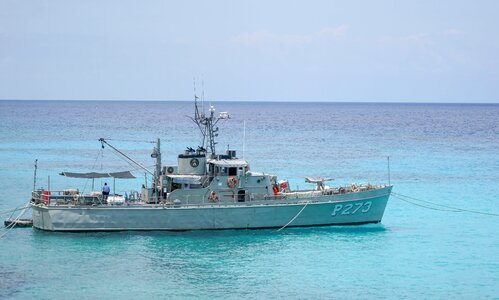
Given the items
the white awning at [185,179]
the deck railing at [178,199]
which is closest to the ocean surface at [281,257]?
the deck railing at [178,199]

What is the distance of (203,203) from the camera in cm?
4812

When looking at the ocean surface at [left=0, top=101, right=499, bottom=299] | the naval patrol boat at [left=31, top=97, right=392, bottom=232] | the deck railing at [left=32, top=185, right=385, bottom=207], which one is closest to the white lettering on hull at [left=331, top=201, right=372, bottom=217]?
the naval patrol boat at [left=31, top=97, right=392, bottom=232]

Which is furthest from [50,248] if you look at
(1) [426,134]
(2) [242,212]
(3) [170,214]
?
(1) [426,134]

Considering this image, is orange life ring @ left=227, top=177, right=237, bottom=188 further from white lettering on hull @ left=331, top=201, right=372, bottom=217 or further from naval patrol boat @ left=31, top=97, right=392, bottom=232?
white lettering on hull @ left=331, top=201, right=372, bottom=217

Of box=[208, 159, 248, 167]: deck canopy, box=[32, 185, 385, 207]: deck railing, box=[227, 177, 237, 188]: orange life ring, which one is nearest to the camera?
box=[32, 185, 385, 207]: deck railing

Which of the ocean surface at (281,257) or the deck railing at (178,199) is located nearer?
the ocean surface at (281,257)

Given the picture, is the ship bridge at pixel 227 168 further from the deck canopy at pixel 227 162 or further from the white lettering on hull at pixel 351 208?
the white lettering on hull at pixel 351 208

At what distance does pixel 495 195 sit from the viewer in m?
65.6

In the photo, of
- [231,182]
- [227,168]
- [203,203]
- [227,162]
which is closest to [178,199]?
[203,203]

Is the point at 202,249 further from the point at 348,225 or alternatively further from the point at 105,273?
the point at 348,225

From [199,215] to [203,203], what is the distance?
2.42 ft

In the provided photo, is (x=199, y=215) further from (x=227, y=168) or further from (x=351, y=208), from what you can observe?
(x=351, y=208)

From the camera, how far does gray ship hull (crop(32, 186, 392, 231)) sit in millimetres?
47250

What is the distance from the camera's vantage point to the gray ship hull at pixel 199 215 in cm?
4725
